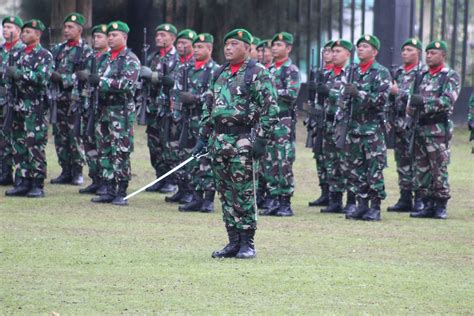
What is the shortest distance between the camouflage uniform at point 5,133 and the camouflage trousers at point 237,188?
5555mm

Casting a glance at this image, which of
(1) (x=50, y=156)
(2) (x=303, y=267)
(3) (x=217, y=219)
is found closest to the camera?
(2) (x=303, y=267)

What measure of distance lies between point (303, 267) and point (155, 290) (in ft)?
5.70

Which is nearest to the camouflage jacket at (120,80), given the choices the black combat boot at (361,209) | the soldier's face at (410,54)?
the black combat boot at (361,209)

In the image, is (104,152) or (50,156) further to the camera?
(50,156)

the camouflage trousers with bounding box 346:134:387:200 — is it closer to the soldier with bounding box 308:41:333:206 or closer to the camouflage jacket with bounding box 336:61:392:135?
the camouflage jacket with bounding box 336:61:392:135

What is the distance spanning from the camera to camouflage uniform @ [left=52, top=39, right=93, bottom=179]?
1667 centimetres

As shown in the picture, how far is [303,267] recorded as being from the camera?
10852 mm

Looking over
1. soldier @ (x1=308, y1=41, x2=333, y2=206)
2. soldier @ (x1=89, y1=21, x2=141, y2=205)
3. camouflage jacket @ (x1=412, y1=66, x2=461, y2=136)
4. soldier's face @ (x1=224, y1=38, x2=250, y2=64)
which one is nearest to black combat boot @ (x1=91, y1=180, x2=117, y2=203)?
soldier @ (x1=89, y1=21, x2=141, y2=205)

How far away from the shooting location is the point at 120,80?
49.6 feet

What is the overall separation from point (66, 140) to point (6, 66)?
195 centimetres

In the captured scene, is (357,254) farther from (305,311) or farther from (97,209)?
(97,209)

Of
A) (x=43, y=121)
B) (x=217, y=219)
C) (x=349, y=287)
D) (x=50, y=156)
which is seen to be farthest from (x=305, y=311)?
(x=50, y=156)

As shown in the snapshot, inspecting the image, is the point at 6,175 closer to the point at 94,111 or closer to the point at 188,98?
the point at 94,111

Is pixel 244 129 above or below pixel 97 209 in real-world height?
above
